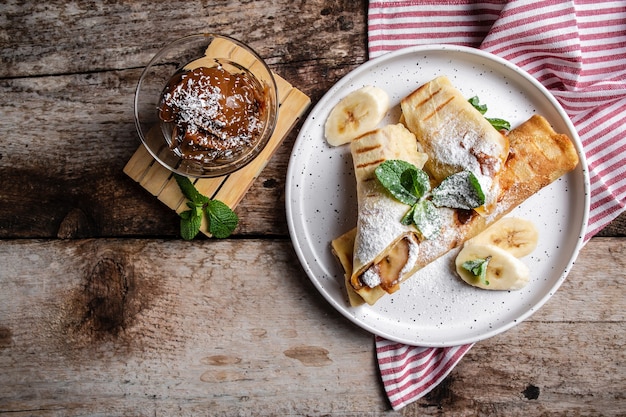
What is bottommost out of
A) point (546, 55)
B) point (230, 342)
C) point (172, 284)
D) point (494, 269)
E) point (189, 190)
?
point (230, 342)

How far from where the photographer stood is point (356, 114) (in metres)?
2.35

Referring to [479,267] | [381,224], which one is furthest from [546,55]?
[381,224]

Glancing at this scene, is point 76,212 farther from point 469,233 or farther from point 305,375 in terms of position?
point 469,233

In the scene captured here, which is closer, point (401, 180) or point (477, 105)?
point (401, 180)

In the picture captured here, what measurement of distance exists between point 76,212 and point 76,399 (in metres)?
0.93

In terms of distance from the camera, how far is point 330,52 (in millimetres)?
2502

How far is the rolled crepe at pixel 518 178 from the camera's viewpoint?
2180 millimetres

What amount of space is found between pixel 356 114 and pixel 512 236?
35.3 inches

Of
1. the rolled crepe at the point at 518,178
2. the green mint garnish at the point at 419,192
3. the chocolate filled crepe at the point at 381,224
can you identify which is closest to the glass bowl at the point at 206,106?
the chocolate filled crepe at the point at 381,224

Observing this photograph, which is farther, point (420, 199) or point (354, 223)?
point (354, 223)

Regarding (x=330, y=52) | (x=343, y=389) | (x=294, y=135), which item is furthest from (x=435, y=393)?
(x=330, y=52)

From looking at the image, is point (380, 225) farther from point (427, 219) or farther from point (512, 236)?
point (512, 236)

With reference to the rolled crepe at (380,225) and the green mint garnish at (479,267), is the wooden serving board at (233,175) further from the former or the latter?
the green mint garnish at (479,267)

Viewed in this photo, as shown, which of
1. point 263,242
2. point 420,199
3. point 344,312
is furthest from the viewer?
point 263,242
